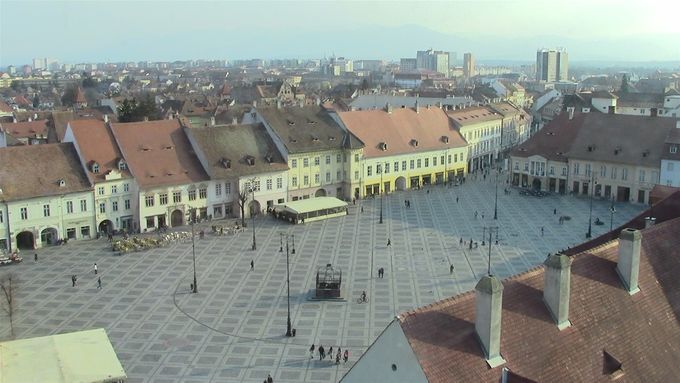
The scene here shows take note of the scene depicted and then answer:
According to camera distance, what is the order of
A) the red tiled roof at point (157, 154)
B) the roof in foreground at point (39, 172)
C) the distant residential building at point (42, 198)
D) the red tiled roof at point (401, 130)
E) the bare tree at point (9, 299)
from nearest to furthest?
the bare tree at point (9, 299) → the distant residential building at point (42, 198) → the roof in foreground at point (39, 172) → the red tiled roof at point (157, 154) → the red tiled roof at point (401, 130)

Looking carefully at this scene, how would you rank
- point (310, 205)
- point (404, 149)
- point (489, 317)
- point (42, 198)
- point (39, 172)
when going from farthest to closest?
point (404, 149)
point (310, 205)
point (39, 172)
point (42, 198)
point (489, 317)

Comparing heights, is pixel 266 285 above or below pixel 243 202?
below

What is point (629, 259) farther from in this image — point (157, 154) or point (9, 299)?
point (157, 154)

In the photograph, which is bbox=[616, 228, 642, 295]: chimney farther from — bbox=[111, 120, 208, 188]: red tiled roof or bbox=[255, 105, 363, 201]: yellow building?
bbox=[255, 105, 363, 201]: yellow building

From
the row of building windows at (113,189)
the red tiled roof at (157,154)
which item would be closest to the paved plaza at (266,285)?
the row of building windows at (113,189)

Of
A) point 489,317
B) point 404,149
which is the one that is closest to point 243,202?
point 404,149

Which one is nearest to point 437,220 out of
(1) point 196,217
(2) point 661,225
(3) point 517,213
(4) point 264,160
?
(3) point 517,213

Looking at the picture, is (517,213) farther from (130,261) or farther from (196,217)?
(130,261)

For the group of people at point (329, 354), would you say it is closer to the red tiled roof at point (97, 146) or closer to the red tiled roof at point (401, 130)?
the red tiled roof at point (97, 146)
